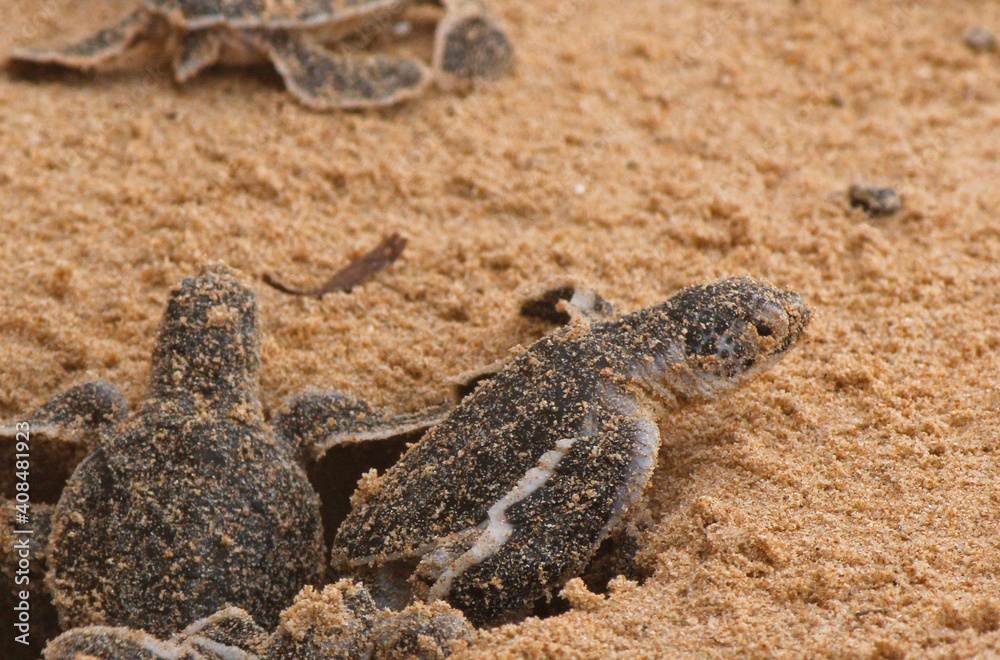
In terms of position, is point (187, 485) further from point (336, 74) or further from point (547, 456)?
point (336, 74)

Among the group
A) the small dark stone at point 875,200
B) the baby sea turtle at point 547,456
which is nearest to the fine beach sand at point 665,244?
the small dark stone at point 875,200

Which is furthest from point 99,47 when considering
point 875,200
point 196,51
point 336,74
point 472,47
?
point 875,200

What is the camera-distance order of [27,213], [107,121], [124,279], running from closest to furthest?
1. [124,279]
2. [27,213]
3. [107,121]

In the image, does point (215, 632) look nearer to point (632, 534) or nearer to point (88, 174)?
point (632, 534)

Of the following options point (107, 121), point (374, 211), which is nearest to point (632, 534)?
point (374, 211)

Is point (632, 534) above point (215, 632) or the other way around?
above

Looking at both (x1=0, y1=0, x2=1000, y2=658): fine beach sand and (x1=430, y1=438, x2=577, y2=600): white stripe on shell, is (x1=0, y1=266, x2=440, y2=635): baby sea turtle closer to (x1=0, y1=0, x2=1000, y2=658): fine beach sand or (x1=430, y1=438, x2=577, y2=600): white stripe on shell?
(x1=0, y1=0, x2=1000, y2=658): fine beach sand
